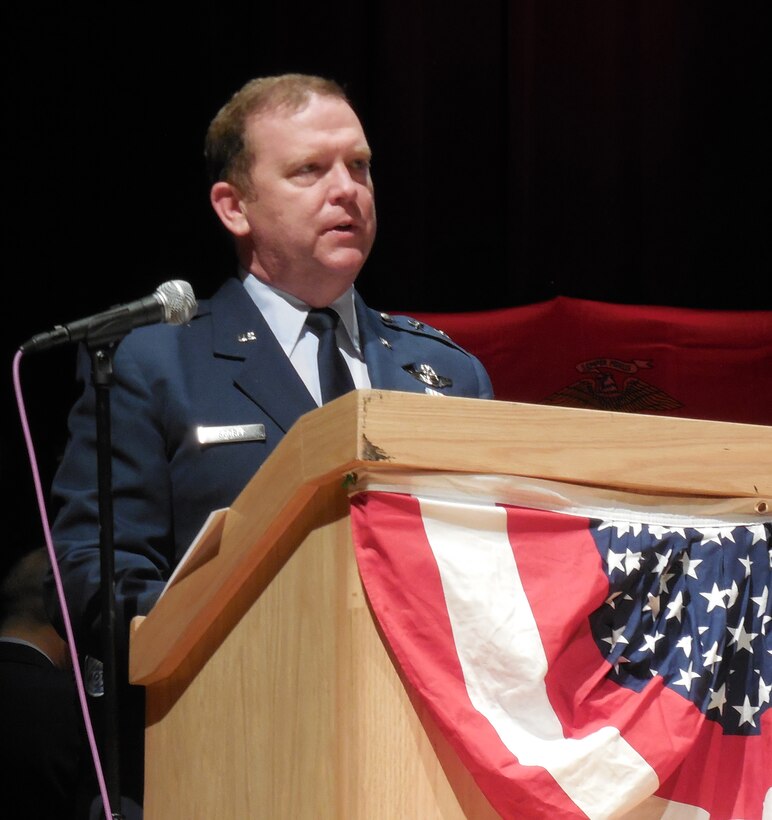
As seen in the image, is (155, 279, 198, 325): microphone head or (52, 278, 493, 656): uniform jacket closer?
(155, 279, 198, 325): microphone head

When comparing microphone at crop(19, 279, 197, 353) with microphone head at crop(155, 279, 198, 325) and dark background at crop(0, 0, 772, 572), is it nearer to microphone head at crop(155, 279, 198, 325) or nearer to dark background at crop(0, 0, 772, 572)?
microphone head at crop(155, 279, 198, 325)

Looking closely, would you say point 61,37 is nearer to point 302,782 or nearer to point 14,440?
point 14,440

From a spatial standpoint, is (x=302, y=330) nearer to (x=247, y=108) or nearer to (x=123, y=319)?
(x=247, y=108)

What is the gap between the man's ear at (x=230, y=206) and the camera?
2375 millimetres

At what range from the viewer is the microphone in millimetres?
1635

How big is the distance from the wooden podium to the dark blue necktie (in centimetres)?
62

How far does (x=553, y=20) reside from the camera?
12.6ft

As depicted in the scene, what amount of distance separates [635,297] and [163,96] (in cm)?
139

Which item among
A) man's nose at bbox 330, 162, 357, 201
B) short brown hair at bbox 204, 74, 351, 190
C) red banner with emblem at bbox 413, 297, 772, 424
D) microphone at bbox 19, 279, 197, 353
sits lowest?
red banner with emblem at bbox 413, 297, 772, 424

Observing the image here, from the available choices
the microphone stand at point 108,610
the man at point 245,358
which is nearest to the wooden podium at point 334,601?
the microphone stand at point 108,610

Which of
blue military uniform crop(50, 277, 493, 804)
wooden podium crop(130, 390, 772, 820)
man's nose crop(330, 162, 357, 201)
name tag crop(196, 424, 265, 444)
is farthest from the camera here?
man's nose crop(330, 162, 357, 201)

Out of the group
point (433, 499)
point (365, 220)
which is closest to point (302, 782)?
point (433, 499)

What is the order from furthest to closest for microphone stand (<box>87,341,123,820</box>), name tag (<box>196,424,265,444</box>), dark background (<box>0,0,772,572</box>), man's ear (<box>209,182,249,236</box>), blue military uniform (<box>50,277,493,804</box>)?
dark background (<box>0,0,772,572</box>) < man's ear (<box>209,182,249,236</box>) < name tag (<box>196,424,265,444</box>) < blue military uniform (<box>50,277,493,804</box>) < microphone stand (<box>87,341,123,820</box>)

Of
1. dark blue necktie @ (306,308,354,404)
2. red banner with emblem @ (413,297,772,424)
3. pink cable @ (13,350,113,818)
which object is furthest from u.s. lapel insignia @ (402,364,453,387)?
red banner with emblem @ (413,297,772,424)
